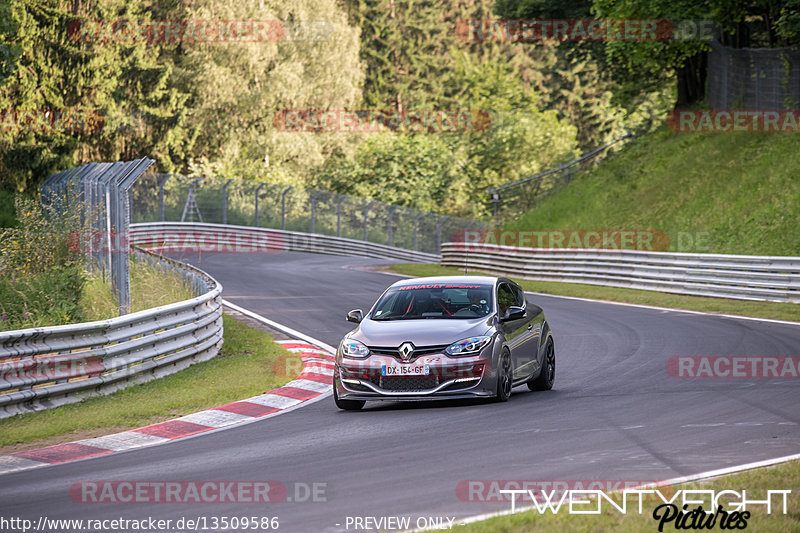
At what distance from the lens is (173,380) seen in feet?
44.3

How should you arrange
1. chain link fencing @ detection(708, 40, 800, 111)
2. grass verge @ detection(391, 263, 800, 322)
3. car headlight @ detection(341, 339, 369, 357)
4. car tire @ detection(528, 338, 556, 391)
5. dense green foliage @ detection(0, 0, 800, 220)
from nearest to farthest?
car headlight @ detection(341, 339, 369, 357) → car tire @ detection(528, 338, 556, 391) → grass verge @ detection(391, 263, 800, 322) → chain link fencing @ detection(708, 40, 800, 111) → dense green foliage @ detection(0, 0, 800, 220)

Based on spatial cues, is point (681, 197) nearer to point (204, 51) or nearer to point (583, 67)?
point (204, 51)

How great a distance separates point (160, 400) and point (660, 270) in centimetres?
1731

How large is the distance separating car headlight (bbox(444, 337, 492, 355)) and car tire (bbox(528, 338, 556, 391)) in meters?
1.60

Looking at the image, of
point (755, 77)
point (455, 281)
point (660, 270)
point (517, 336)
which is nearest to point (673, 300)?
point (660, 270)

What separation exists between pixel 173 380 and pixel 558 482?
7.59m

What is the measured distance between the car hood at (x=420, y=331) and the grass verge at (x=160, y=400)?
83.0 inches

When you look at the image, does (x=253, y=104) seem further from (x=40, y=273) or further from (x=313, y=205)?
(x=40, y=273)

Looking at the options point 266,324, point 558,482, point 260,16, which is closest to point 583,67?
point 260,16

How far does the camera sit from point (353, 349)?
11102mm

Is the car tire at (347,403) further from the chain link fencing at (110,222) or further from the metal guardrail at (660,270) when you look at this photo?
the metal guardrail at (660,270)

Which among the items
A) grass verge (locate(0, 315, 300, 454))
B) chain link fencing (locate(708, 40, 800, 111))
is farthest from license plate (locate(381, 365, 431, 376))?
chain link fencing (locate(708, 40, 800, 111))

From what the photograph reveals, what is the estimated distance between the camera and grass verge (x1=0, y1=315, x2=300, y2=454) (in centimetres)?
1037

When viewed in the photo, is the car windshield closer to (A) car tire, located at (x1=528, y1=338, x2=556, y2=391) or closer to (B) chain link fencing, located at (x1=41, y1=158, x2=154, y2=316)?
Result: (A) car tire, located at (x1=528, y1=338, x2=556, y2=391)
